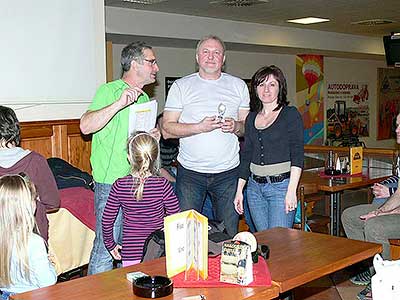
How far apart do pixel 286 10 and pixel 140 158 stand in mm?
4656

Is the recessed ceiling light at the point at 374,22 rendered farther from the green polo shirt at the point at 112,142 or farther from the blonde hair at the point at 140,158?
the blonde hair at the point at 140,158

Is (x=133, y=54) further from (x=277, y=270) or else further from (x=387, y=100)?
(x=387, y=100)

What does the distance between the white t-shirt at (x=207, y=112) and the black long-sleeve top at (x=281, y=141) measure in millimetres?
156

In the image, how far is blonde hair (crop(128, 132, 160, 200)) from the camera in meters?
2.95

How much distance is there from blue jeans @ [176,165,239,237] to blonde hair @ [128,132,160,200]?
52 cm

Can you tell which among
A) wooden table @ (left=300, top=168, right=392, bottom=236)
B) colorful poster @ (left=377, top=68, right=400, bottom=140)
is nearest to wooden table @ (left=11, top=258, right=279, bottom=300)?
wooden table @ (left=300, top=168, right=392, bottom=236)

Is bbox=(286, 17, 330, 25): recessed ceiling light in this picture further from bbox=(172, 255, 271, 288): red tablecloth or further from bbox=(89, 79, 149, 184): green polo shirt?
bbox=(172, 255, 271, 288): red tablecloth

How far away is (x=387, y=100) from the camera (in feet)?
41.1

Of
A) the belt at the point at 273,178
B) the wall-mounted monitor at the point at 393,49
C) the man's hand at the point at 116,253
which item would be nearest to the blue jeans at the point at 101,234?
the man's hand at the point at 116,253

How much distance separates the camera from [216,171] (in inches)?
135

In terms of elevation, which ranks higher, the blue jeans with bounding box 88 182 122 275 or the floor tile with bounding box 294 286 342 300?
the blue jeans with bounding box 88 182 122 275

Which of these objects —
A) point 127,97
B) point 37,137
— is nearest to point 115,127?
point 127,97

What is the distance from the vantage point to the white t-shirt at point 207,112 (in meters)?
3.42

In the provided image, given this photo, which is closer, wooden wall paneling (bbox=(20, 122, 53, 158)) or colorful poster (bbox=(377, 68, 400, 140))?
wooden wall paneling (bbox=(20, 122, 53, 158))
